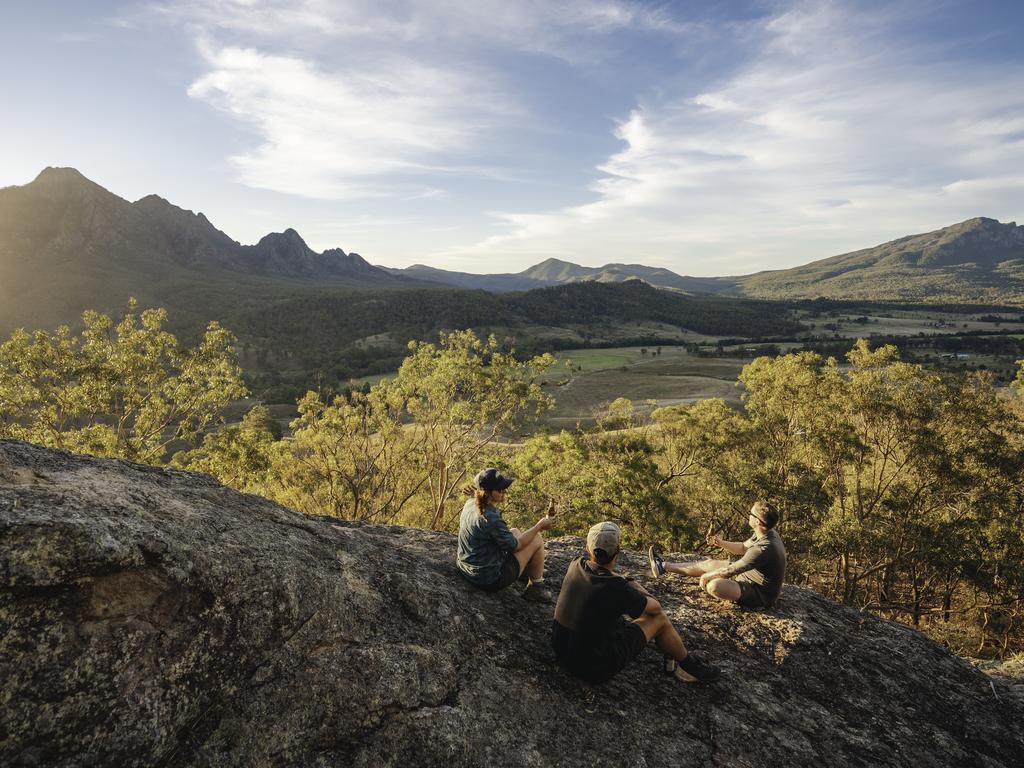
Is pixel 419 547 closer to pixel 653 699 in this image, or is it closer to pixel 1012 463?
pixel 653 699

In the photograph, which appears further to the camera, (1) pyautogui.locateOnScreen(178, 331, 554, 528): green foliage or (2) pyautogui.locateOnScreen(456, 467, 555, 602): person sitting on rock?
(1) pyautogui.locateOnScreen(178, 331, 554, 528): green foliage

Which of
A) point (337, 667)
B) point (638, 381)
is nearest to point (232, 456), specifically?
point (337, 667)

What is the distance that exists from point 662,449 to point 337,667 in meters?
19.8

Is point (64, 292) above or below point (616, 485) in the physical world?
above

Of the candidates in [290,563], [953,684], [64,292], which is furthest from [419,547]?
[64,292]

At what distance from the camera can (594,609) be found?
18.9 ft

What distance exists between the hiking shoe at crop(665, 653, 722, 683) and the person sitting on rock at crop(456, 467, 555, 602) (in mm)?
1949

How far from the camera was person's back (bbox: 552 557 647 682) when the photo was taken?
18.9 feet

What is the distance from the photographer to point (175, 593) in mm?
4727

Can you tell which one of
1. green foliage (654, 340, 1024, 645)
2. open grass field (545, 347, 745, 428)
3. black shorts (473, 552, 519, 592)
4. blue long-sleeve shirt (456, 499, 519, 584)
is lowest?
open grass field (545, 347, 745, 428)

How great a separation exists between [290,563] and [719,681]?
567 cm

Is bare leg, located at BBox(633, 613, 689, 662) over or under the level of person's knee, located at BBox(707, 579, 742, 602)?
over

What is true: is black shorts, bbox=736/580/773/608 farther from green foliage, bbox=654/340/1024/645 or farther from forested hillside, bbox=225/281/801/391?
forested hillside, bbox=225/281/801/391

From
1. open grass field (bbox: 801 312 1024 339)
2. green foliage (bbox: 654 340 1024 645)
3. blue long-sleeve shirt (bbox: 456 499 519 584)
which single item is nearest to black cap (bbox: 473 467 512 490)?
blue long-sleeve shirt (bbox: 456 499 519 584)
